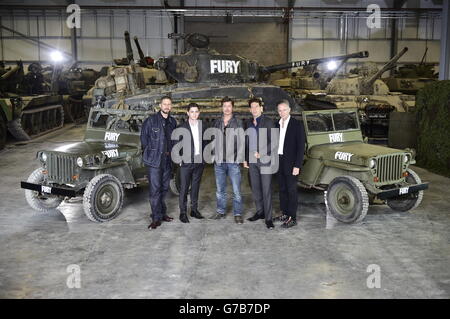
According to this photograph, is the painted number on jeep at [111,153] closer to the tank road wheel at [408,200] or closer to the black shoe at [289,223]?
the black shoe at [289,223]

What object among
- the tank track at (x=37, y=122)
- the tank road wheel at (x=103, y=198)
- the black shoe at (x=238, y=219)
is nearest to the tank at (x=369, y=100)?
the black shoe at (x=238, y=219)

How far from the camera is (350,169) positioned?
8.20m

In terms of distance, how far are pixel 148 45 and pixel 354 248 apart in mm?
25898

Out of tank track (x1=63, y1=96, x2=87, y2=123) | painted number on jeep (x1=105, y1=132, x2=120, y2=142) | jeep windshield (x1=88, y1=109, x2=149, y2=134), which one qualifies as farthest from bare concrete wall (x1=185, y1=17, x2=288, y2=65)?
painted number on jeep (x1=105, y1=132, x2=120, y2=142)

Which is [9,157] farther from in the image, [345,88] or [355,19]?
[355,19]

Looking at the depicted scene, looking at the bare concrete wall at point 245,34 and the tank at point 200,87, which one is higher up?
the bare concrete wall at point 245,34

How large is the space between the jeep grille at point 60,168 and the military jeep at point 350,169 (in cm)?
359

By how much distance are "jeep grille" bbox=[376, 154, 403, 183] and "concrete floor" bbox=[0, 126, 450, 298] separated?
66 cm

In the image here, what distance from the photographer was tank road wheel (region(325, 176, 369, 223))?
311 inches

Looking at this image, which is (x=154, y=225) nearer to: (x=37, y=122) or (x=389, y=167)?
→ (x=389, y=167)

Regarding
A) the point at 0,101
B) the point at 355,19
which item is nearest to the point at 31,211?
the point at 0,101

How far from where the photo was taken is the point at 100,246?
23.6ft

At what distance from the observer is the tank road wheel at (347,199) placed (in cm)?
790

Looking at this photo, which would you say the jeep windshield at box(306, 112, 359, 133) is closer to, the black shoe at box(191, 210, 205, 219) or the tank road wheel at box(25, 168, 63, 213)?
the black shoe at box(191, 210, 205, 219)
